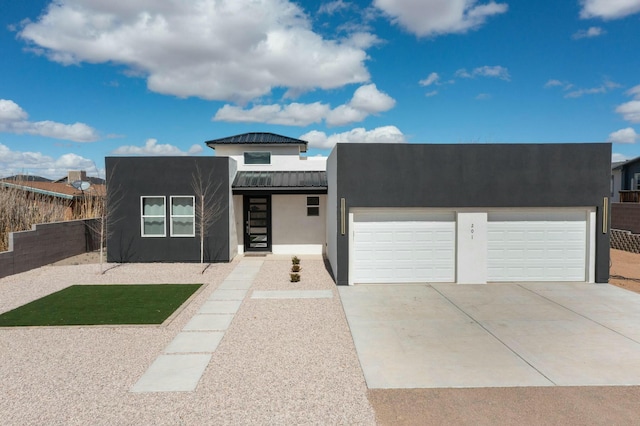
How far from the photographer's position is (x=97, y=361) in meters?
6.05

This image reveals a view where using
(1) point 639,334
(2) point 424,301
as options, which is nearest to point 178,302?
(2) point 424,301

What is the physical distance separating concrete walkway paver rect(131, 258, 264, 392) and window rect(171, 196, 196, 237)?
4663 millimetres

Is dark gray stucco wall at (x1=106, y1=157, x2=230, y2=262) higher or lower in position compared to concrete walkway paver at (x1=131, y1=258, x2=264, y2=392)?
higher

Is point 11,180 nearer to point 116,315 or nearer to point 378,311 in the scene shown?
point 116,315

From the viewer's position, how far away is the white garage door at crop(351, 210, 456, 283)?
37.9 feet

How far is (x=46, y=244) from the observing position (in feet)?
47.0

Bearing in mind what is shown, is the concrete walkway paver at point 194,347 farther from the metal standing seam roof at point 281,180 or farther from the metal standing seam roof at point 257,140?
the metal standing seam roof at point 257,140

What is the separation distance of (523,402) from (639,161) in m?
32.0

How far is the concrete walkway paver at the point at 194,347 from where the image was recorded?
5.35m

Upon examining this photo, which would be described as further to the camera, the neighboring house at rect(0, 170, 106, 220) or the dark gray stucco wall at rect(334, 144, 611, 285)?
the neighboring house at rect(0, 170, 106, 220)

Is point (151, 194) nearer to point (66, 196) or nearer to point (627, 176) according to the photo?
point (66, 196)

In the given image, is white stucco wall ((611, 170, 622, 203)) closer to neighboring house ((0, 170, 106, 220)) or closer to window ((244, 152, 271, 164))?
window ((244, 152, 271, 164))

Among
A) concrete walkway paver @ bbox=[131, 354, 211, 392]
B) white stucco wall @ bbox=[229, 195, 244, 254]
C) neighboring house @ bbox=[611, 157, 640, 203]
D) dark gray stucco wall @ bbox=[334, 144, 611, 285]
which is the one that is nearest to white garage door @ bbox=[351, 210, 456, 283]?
dark gray stucco wall @ bbox=[334, 144, 611, 285]

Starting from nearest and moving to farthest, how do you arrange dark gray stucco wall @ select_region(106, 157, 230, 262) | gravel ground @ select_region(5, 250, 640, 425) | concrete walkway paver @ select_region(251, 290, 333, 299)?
gravel ground @ select_region(5, 250, 640, 425) < concrete walkway paver @ select_region(251, 290, 333, 299) < dark gray stucco wall @ select_region(106, 157, 230, 262)
